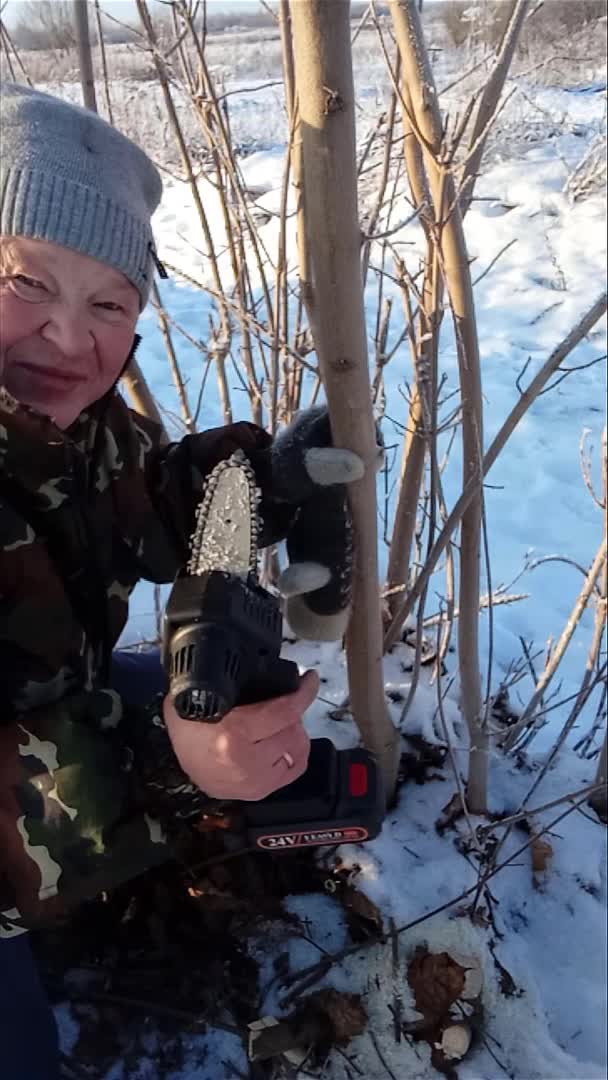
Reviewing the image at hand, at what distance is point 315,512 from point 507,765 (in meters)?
0.77

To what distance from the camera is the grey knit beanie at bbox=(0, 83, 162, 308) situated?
761 millimetres

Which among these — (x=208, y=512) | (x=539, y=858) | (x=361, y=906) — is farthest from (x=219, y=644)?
(x=539, y=858)

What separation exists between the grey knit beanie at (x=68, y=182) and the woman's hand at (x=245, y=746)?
Answer: 0.47 m

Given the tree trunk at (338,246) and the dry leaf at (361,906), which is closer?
the tree trunk at (338,246)

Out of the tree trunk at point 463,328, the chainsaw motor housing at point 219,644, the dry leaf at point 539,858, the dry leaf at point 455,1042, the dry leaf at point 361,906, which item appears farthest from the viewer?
the dry leaf at point 539,858

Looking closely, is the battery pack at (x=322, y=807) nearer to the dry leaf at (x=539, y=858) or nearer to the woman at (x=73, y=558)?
the woman at (x=73, y=558)

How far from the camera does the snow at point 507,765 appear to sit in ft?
3.71

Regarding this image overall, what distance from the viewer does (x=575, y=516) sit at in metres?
2.76

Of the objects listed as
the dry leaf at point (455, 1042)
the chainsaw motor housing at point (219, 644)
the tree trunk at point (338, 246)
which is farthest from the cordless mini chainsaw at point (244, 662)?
the dry leaf at point (455, 1042)

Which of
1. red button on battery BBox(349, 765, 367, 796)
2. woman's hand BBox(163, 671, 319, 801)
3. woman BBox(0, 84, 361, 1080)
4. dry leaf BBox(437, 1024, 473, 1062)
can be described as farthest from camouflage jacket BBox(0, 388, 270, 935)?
dry leaf BBox(437, 1024, 473, 1062)

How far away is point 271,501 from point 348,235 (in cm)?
35

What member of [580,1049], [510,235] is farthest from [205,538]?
[510,235]

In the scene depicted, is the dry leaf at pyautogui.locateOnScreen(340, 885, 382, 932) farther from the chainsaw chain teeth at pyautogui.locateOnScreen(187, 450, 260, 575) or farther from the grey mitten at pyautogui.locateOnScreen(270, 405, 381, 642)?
the chainsaw chain teeth at pyautogui.locateOnScreen(187, 450, 260, 575)

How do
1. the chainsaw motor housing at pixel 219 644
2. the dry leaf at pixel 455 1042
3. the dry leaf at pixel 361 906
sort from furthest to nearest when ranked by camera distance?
the dry leaf at pixel 361 906
the dry leaf at pixel 455 1042
the chainsaw motor housing at pixel 219 644
